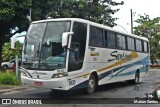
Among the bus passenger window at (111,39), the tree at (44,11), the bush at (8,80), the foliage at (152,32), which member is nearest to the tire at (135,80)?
the bus passenger window at (111,39)

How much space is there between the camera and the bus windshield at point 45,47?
39.5 feet

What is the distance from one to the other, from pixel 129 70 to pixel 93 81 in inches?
212

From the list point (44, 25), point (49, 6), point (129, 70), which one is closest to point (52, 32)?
point (44, 25)

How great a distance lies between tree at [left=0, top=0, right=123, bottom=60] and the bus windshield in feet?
35.5

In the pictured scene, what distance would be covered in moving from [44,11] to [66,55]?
15275 mm

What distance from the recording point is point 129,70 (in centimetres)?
1927

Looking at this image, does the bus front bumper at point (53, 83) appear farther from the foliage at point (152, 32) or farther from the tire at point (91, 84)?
the foliage at point (152, 32)

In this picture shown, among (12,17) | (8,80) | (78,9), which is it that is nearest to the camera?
(8,80)

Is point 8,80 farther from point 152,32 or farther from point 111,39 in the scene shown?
point 152,32

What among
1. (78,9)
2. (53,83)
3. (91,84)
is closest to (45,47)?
(53,83)

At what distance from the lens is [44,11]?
26.8 metres

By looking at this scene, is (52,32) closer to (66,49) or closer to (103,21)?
(66,49)

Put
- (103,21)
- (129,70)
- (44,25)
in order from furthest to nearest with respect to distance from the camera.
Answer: (103,21) < (129,70) < (44,25)

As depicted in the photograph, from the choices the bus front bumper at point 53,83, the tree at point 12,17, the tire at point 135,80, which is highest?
the tree at point 12,17
